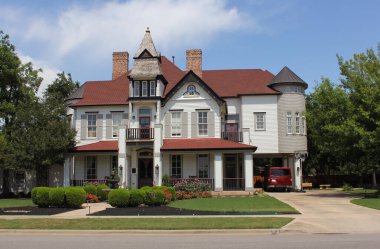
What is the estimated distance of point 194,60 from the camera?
3844 centimetres

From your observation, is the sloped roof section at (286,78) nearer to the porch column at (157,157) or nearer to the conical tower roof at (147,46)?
the conical tower roof at (147,46)

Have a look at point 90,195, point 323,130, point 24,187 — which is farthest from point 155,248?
point 24,187

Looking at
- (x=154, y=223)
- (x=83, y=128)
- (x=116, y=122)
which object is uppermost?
(x=116, y=122)

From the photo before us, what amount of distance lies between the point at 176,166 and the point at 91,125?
806 cm

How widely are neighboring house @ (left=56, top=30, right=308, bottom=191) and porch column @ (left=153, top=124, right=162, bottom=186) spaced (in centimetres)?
7

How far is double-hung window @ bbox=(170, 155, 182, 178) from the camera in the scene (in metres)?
33.9

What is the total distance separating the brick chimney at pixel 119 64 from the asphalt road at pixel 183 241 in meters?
27.9

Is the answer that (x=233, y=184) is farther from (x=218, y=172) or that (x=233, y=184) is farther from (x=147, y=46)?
(x=147, y=46)

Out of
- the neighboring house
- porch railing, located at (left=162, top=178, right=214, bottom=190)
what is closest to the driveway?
the neighboring house

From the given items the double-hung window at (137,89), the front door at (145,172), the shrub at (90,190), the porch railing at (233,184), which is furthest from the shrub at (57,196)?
the double-hung window at (137,89)

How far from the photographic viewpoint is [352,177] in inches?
1922

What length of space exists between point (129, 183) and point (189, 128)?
6421 mm

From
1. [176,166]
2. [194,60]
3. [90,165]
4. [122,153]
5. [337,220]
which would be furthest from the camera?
[194,60]

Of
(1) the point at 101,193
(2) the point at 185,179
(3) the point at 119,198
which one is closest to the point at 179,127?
(2) the point at 185,179
